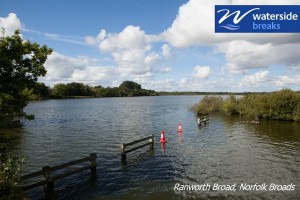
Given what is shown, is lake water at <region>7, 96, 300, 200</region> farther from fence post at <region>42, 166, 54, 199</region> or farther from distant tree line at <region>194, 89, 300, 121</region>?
distant tree line at <region>194, 89, 300, 121</region>

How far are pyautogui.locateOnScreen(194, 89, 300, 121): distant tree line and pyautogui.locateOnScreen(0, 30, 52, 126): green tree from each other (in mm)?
45835

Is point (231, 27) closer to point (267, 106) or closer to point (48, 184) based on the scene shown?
point (48, 184)

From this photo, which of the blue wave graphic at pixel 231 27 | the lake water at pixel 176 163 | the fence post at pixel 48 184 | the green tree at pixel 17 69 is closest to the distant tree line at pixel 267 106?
the lake water at pixel 176 163

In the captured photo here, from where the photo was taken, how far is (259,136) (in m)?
31.6

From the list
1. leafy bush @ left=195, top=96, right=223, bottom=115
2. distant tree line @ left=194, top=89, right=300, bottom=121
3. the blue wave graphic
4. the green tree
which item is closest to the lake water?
the green tree

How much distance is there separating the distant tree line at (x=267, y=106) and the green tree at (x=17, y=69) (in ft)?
150

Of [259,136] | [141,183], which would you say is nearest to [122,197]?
[141,183]

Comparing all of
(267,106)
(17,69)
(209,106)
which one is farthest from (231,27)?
(209,106)

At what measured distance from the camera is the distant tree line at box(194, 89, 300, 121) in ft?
152

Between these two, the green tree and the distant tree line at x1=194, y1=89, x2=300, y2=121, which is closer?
the green tree

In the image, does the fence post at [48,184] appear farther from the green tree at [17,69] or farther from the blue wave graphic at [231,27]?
the blue wave graphic at [231,27]

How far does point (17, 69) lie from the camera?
1216 cm

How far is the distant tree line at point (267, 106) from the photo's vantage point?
46469 millimetres

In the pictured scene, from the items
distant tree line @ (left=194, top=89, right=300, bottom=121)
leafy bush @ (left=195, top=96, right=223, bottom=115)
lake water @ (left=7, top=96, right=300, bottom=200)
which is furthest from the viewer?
leafy bush @ (left=195, top=96, right=223, bottom=115)
